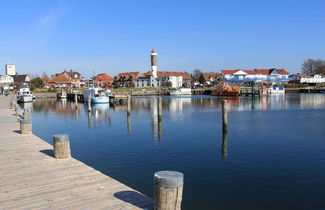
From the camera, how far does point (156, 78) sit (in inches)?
5167

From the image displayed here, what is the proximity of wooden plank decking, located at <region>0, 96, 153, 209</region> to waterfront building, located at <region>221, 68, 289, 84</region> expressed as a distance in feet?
382

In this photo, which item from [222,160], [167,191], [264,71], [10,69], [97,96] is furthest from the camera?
[10,69]

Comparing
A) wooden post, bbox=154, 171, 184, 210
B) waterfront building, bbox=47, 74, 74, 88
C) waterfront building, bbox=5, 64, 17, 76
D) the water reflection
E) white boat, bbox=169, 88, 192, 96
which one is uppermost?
waterfront building, bbox=5, 64, 17, 76

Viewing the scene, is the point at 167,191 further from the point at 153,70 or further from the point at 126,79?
the point at 126,79

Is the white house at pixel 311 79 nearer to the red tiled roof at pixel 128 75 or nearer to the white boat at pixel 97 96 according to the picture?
the red tiled roof at pixel 128 75

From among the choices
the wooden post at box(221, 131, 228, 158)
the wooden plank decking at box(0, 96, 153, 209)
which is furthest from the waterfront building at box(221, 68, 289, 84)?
the wooden plank decking at box(0, 96, 153, 209)

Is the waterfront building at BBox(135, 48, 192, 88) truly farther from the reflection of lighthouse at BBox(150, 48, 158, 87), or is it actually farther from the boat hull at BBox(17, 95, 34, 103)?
the boat hull at BBox(17, 95, 34, 103)

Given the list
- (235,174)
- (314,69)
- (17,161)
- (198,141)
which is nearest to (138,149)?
(198,141)

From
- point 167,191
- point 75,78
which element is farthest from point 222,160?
point 75,78

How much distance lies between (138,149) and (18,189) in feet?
35.0

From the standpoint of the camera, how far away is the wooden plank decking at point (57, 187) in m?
7.15

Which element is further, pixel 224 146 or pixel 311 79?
Answer: pixel 311 79

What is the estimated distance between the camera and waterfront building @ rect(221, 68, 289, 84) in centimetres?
12424

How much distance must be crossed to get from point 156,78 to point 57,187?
12371 centimetres
